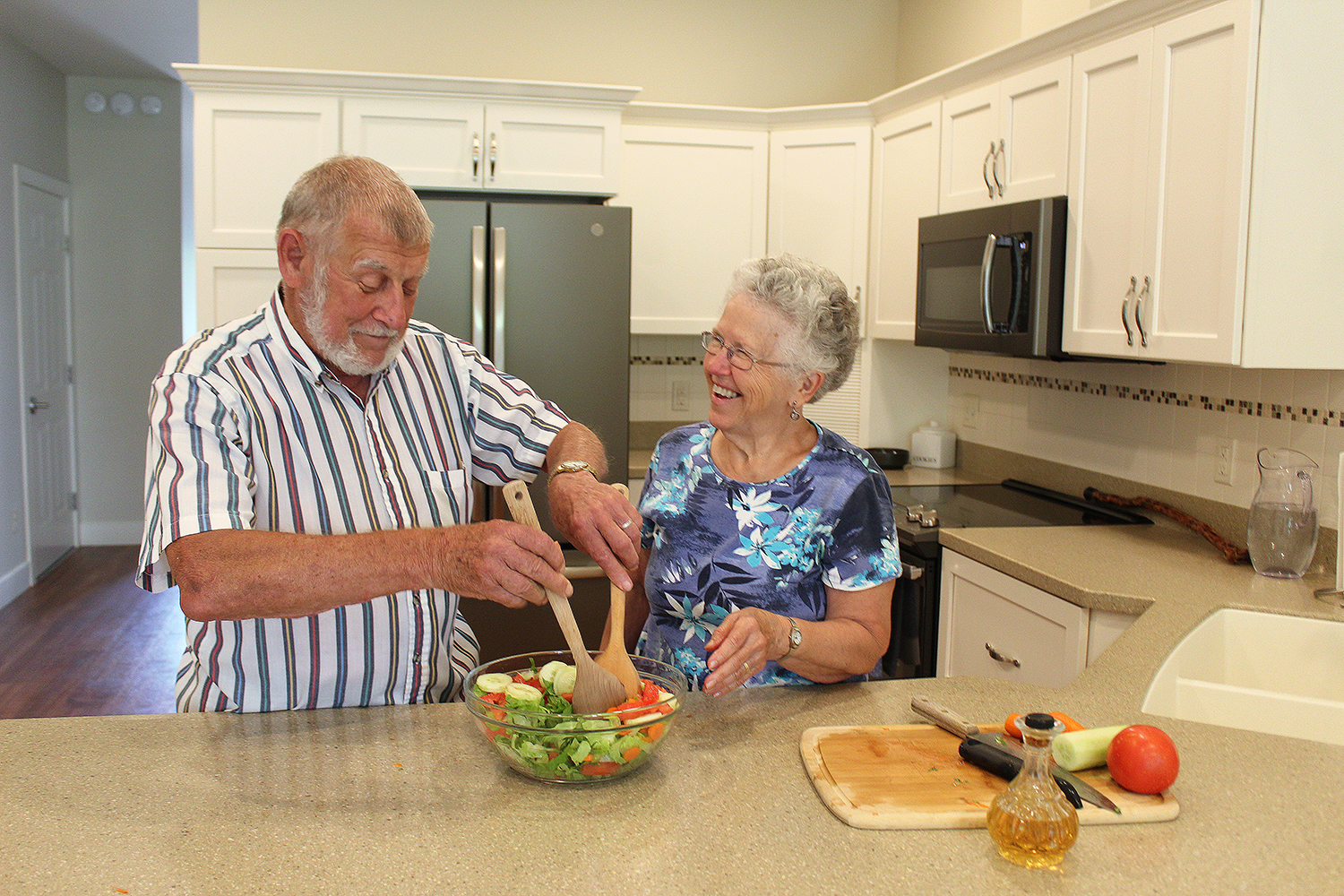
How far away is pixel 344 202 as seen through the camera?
1460 millimetres

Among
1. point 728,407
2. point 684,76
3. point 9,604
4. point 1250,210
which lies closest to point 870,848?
point 728,407

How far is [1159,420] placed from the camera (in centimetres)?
286

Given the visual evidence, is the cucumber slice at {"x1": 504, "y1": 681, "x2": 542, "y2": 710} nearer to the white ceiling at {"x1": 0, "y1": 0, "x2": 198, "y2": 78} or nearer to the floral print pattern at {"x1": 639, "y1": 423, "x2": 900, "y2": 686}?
the floral print pattern at {"x1": 639, "y1": 423, "x2": 900, "y2": 686}

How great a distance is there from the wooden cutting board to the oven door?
57.4 inches

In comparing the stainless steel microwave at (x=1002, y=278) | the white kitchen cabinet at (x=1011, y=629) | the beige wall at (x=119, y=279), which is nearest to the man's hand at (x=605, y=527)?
the white kitchen cabinet at (x=1011, y=629)

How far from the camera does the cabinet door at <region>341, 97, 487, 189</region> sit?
3367mm

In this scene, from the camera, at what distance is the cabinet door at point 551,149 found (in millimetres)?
3430

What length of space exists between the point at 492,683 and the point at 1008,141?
2.36 m

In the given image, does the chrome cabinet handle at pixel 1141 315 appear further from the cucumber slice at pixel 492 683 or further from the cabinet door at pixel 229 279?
the cabinet door at pixel 229 279

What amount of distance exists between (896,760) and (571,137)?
270 centimetres

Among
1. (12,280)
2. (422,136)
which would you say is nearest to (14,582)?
(12,280)

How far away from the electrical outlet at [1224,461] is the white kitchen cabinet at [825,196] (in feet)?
4.50

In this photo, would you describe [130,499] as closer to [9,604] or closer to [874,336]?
[9,604]

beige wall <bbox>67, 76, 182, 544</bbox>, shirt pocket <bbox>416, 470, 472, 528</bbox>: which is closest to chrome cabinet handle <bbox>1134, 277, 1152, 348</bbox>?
shirt pocket <bbox>416, 470, 472, 528</bbox>
